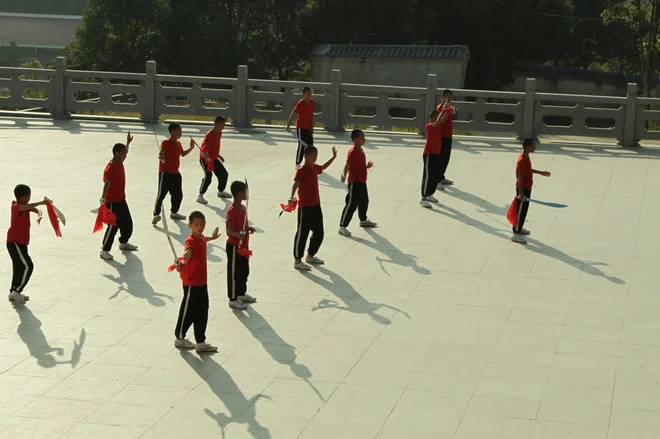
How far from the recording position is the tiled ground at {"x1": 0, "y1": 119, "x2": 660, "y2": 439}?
8.34 meters

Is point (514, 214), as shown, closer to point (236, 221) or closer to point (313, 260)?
point (313, 260)

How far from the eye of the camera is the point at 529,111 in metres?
23.1

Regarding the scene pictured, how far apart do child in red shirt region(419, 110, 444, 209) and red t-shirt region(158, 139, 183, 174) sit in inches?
154

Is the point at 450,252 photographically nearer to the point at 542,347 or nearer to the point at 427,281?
the point at 427,281

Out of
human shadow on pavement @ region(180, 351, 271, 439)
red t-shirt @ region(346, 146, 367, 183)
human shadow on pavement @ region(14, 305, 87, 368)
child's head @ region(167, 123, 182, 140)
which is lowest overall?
human shadow on pavement @ region(180, 351, 271, 439)

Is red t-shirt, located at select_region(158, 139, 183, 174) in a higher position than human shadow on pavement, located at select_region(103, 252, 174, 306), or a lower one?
higher

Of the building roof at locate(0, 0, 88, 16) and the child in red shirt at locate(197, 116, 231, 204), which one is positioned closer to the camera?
the child in red shirt at locate(197, 116, 231, 204)

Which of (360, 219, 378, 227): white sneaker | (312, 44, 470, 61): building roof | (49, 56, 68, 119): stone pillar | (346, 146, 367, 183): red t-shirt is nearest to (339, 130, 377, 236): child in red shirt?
(346, 146, 367, 183): red t-shirt

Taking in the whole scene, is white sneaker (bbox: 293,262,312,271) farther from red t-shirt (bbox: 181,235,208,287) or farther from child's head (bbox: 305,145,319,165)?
red t-shirt (bbox: 181,235,208,287)

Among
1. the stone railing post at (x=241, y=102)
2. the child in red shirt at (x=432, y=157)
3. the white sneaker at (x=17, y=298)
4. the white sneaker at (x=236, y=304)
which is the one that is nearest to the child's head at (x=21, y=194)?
the white sneaker at (x=17, y=298)

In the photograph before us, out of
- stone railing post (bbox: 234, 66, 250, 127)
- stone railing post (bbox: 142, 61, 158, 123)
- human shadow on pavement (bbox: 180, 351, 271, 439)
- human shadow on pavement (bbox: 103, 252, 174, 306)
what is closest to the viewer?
human shadow on pavement (bbox: 180, 351, 271, 439)

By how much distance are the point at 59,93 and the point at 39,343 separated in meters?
15.6

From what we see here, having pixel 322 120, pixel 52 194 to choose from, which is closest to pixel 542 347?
pixel 52 194

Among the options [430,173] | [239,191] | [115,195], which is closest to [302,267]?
[239,191]
